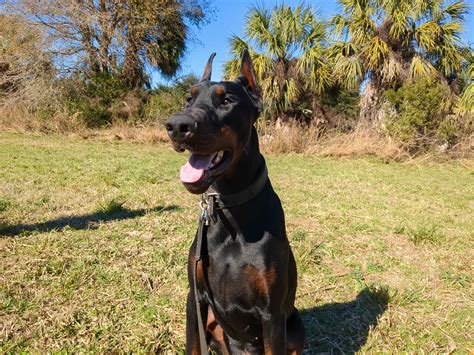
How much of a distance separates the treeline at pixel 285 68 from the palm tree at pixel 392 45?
0.11ft

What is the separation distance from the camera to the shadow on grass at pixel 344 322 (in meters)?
2.27

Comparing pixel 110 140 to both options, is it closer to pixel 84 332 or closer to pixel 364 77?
pixel 364 77

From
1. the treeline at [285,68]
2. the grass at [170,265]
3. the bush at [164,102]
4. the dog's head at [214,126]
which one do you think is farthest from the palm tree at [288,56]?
the dog's head at [214,126]

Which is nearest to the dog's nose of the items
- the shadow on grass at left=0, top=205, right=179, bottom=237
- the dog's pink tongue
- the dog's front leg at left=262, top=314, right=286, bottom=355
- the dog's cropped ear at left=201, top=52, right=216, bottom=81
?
the dog's pink tongue

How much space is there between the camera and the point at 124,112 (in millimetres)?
15547

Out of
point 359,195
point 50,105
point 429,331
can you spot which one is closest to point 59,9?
point 50,105

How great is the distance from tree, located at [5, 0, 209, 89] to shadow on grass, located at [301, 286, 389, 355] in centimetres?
1620

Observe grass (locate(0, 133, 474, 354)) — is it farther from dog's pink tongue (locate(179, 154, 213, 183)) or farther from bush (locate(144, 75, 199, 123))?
bush (locate(144, 75, 199, 123))

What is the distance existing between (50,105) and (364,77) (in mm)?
11668

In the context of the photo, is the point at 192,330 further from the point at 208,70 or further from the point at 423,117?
the point at 423,117

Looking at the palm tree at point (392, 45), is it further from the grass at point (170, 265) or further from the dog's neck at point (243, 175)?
the dog's neck at point (243, 175)

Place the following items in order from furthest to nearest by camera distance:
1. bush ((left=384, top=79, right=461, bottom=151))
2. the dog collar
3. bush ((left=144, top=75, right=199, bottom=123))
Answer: bush ((left=144, top=75, right=199, bottom=123)) → bush ((left=384, top=79, right=461, bottom=151)) → the dog collar

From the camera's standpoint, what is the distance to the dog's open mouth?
151cm

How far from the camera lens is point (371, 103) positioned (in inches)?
494
